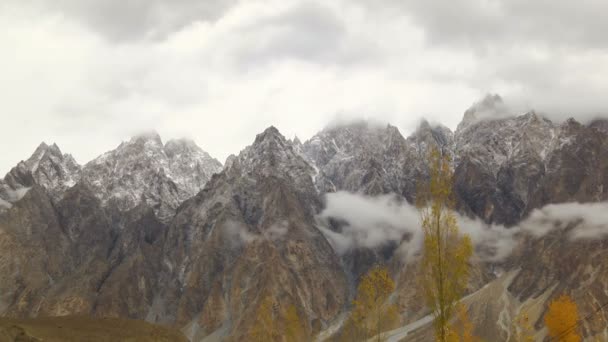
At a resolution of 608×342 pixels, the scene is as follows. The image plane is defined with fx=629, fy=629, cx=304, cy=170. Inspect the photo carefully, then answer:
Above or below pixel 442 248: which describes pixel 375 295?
above

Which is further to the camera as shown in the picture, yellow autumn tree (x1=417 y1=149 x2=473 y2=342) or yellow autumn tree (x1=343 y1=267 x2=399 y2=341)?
yellow autumn tree (x1=343 y1=267 x2=399 y2=341)

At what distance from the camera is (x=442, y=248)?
36.8 meters

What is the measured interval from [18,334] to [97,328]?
17736 mm

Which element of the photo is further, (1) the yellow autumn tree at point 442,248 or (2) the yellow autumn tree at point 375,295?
(2) the yellow autumn tree at point 375,295

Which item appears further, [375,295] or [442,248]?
[375,295]

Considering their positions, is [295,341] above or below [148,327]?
below

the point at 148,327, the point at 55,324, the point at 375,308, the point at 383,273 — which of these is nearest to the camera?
the point at 383,273

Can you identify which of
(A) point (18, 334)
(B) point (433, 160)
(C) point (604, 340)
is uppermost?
(A) point (18, 334)

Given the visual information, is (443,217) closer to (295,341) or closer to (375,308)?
(375,308)

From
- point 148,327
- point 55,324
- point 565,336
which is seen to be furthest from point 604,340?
point 55,324

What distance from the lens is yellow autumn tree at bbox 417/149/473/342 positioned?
35406 mm

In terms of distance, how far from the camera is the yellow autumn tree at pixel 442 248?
35.4 metres

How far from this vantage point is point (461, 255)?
35625mm

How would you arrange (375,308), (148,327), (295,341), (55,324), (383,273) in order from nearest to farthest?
(383,273) → (375,308) → (295,341) → (55,324) → (148,327)
